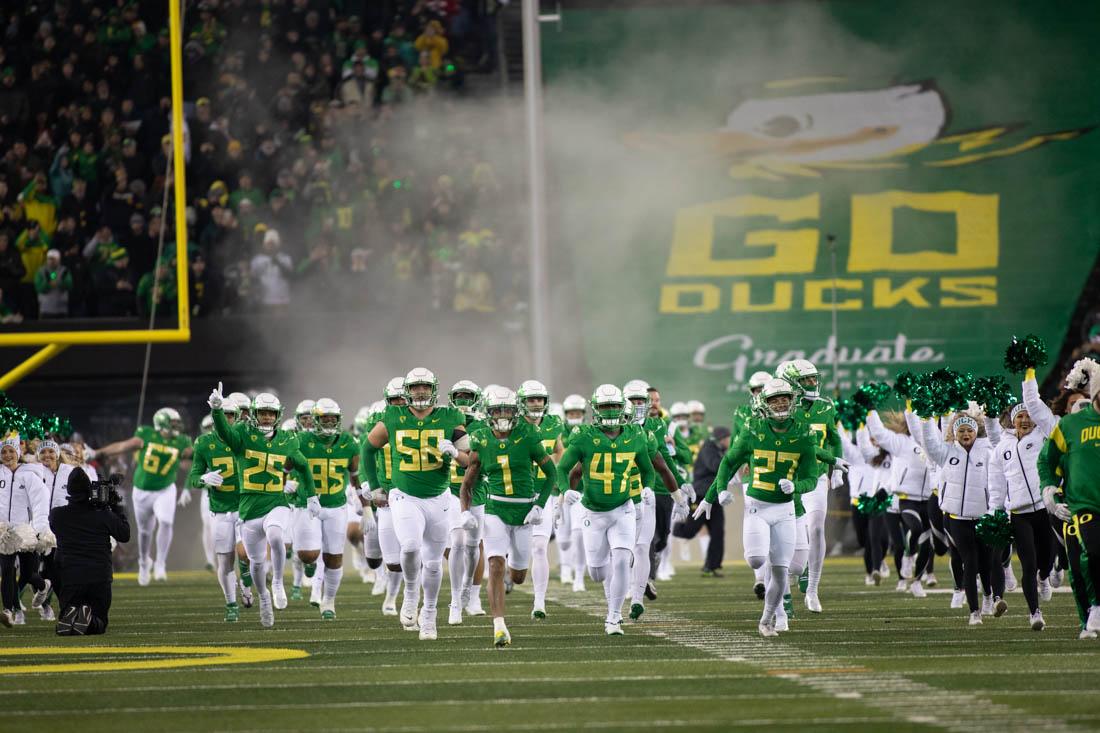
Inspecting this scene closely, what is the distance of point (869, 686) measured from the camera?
28.9ft

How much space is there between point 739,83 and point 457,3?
4.25m

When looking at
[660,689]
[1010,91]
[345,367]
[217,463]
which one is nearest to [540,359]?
[345,367]

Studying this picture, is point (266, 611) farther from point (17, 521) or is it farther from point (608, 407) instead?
point (608, 407)

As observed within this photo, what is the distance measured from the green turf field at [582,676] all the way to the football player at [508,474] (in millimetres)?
649

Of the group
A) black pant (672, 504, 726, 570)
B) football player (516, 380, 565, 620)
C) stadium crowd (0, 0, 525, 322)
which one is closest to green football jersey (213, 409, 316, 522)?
football player (516, 380, 565, 620)

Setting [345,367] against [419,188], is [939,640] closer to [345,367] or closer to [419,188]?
[345,367]

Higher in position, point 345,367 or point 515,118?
point 515,118

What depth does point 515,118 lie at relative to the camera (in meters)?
25.6

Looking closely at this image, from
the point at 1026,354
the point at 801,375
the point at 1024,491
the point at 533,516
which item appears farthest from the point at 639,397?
the point at 1026,354

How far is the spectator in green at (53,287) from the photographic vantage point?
75.9 ft

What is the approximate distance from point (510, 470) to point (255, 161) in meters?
14.5

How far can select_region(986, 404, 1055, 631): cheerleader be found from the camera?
39.9 ft

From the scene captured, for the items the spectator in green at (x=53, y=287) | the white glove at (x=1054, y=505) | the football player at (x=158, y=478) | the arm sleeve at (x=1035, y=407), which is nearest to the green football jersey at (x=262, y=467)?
the arm sleeve at (x=1035, y=407)

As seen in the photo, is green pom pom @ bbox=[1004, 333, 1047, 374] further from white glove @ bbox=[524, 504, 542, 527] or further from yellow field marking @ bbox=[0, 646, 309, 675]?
yellow field marking @ bbox=[0, 646, 309, 675]
